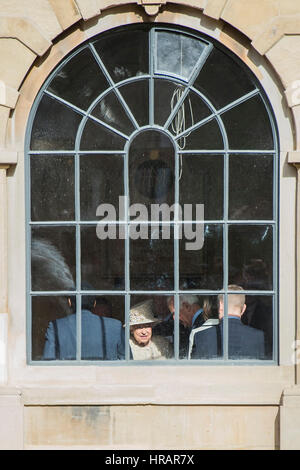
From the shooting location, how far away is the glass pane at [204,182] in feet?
22.5

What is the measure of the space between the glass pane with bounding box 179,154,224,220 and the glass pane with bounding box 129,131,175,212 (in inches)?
4.7

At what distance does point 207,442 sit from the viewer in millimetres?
6754

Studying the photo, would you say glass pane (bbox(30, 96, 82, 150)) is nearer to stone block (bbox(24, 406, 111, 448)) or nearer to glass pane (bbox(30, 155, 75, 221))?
glass pane (bbox(30, 155, 75, 221))

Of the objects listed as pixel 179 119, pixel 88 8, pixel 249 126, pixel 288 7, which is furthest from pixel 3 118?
pixel 288 7

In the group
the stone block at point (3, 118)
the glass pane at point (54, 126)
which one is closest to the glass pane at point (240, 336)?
the glass pane at point (54, 126)

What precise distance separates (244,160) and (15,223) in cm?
217

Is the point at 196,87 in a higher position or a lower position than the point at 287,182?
higher

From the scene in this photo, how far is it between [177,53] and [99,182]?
138cm

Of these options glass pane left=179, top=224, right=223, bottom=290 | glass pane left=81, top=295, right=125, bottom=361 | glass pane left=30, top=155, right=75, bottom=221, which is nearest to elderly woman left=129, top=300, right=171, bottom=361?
glass pane left=81, top=295, right=125, bottom=361

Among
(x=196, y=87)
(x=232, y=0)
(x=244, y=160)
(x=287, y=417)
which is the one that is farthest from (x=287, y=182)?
(x=287, y=417)

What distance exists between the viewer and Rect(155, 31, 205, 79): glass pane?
683cm
